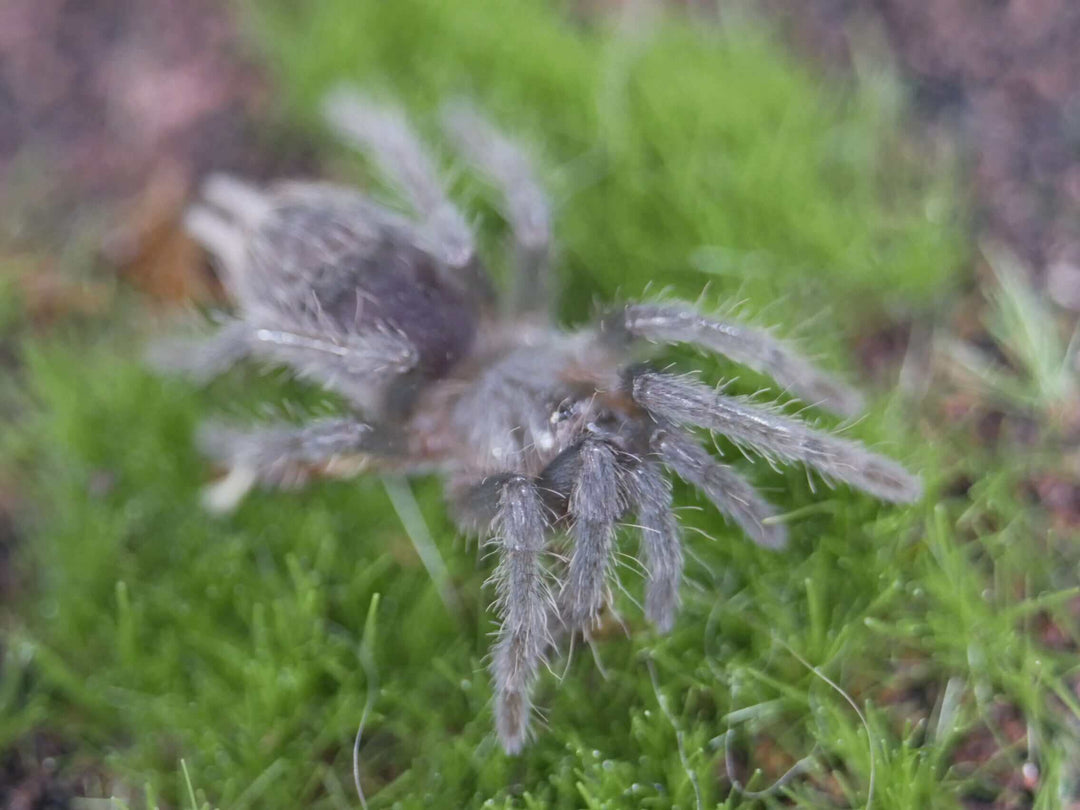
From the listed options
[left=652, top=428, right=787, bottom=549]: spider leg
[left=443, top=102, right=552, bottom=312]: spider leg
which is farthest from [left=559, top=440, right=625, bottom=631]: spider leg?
[left=443, top=102, right=552, bottom=312]: spider leg

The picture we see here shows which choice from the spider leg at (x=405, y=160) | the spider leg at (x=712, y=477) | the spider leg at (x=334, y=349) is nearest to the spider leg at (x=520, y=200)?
the spider leg at (x=405, y=160)

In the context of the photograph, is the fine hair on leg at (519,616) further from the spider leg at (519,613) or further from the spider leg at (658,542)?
the spider leg at (658,542)

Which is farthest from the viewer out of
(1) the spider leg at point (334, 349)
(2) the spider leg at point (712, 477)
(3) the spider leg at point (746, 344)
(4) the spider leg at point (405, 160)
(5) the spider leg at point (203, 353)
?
(4) the spider leg at point (405, 160)

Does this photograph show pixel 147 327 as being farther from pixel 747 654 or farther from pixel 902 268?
pixel 902 268

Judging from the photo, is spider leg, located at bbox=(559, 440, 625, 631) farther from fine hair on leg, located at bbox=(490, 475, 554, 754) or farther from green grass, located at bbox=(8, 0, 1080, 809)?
green grass, located at bbox=(8, 0, 1080, 809)

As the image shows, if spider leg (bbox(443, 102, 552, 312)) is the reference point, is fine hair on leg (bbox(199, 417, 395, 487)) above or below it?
below

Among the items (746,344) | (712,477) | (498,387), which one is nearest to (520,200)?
(498,387)
